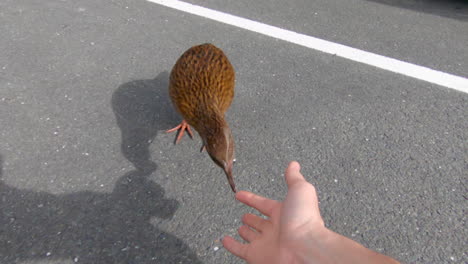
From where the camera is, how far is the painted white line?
4426 millimetres

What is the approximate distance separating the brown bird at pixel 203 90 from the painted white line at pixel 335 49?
183 centimetres

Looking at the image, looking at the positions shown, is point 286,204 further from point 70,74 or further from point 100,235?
point 70,74

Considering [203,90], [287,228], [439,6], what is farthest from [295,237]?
[439,6]

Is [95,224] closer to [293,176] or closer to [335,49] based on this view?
[293,176]

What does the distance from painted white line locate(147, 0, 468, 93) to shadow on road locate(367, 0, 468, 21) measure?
61.6 inches

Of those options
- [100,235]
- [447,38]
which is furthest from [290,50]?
[100,235]

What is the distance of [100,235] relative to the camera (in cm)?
290

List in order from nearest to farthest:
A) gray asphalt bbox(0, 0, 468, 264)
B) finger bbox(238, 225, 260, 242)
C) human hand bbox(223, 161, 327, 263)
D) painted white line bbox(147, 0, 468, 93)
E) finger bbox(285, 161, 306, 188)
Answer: human hand bbox(223, 161, 327, 263)
finger bbox(285, 161, 306, 188)
finger bbox(238, 225, 260, 242)
gray asphalt bbox(0, 0, 468, 264)
painted white line bbox(147, 0, 468, 93)

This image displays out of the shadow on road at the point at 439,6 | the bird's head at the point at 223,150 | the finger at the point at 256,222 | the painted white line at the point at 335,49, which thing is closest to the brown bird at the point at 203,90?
the bird's head at the point at 223,150

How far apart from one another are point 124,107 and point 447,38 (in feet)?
13.4

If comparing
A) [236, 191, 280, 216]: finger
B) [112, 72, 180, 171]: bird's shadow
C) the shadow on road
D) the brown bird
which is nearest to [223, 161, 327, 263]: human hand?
[236, 191, 280, 216]: finger

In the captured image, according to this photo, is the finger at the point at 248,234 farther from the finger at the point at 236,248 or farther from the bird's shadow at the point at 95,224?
the bird's shadow at the point at 95,224

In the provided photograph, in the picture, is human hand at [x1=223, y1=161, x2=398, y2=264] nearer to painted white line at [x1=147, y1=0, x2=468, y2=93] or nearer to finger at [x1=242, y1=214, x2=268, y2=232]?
finger at [x1=242, y1=214, x2=268, y2=232]

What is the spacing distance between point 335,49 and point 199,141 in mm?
2271
